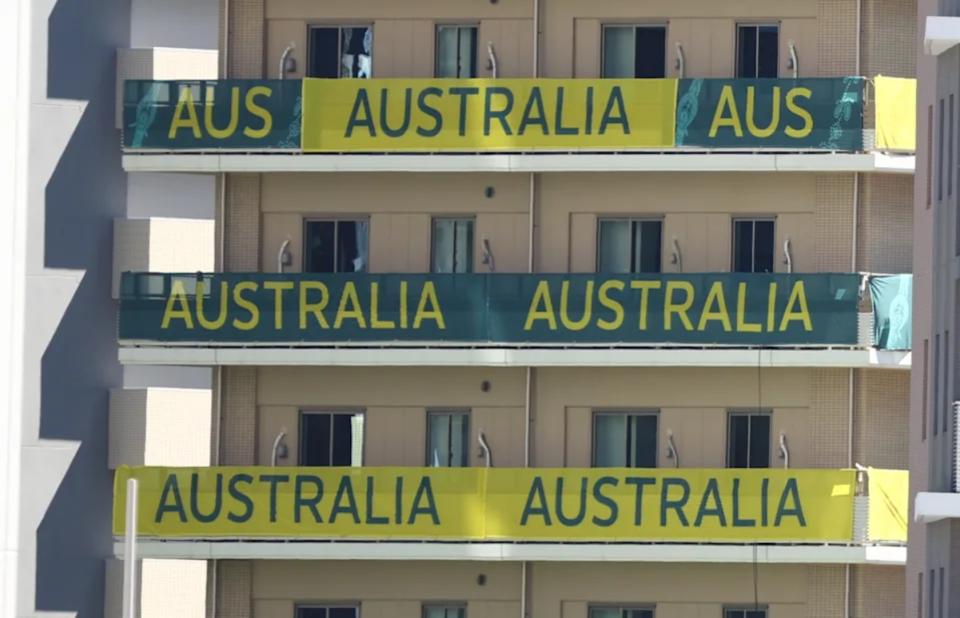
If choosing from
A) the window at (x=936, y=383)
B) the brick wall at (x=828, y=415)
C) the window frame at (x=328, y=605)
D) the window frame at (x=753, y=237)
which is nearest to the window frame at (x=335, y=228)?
the window frame at (x=328, y=605)

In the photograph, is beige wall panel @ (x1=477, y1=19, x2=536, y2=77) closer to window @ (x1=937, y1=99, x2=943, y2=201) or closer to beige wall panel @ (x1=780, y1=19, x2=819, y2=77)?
beige wall panel @ (x1=780, y1=19, x2=819, y2=77)

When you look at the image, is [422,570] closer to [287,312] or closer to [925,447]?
[287,312]

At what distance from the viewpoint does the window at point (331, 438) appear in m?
57.5

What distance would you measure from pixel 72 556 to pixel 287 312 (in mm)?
5991

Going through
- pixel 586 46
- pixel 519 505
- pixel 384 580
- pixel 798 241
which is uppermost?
pixel 586 46

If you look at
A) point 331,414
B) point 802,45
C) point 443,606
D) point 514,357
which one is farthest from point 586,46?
point 443,606

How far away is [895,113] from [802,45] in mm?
2617

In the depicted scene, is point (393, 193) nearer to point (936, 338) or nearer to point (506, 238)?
point (506, 238)

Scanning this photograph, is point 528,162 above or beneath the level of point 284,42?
beneath

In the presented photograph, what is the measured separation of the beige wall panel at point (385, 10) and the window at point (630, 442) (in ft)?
24.8

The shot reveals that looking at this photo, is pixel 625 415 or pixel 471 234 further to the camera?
pixel 471 234

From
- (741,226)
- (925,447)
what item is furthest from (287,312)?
(925,447)

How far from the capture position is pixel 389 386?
5738 cm

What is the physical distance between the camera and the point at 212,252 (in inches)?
2334
